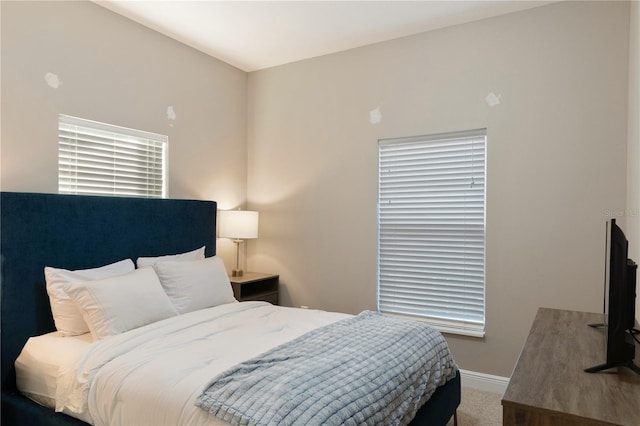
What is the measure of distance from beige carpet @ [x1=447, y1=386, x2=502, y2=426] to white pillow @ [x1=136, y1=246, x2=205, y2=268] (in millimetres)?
2203

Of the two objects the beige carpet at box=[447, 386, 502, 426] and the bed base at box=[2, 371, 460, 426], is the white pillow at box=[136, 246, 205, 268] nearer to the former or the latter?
the bed base at box=[2, 371, 460, 426]

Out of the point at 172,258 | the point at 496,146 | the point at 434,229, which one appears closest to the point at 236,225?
the point at 172,258

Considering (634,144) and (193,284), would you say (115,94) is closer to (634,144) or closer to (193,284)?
(193,284)

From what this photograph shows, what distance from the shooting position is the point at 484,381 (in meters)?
3.22

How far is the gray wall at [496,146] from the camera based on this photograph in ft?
9.43

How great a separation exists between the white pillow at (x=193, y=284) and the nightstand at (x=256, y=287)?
1.64 feet

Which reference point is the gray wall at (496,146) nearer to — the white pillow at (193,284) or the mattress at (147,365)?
the white pillow at (193,284)

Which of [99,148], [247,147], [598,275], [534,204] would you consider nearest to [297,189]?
[247,147]

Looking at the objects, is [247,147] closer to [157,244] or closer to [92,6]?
[157,244]

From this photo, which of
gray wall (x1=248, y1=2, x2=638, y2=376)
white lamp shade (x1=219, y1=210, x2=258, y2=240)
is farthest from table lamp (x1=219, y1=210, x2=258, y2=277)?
gray wall (x1=248, y1=2, x2=638, y2=376)

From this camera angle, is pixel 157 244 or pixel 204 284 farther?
pixel 157 244

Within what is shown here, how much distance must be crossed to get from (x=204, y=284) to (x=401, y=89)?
2.24 metres

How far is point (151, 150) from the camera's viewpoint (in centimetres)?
346

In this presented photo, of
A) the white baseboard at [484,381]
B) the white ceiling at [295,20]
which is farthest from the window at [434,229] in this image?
the white ceiling at [295,20]
